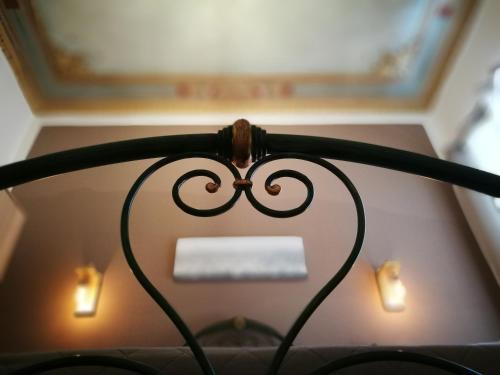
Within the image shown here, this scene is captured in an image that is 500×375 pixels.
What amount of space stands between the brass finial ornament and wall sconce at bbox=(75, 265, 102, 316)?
1867 millimetres

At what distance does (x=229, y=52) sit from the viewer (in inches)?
130

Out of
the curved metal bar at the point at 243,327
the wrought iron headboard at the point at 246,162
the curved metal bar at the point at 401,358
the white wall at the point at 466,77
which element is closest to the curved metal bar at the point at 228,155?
the wrought iron headboard at the point at 246,162

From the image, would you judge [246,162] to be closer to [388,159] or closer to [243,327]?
[388,159]

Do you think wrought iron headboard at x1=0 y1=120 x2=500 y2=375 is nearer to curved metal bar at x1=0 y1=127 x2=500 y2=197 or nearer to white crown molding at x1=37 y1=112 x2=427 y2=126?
curved metal bar at x1=0 y1=127 x2=500 y2=197

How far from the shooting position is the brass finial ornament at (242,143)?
81 centimetres

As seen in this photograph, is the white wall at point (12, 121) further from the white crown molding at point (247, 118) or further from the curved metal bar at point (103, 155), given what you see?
the curved metal bar at point (103, 155)

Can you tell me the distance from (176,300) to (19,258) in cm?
108

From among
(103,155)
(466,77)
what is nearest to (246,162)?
(103,155)

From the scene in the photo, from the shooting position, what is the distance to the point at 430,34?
10.5ft

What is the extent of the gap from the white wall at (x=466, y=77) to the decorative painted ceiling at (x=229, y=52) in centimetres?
11

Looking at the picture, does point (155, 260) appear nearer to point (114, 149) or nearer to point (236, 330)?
point (236, 330)

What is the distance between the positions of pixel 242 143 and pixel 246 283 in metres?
1.77

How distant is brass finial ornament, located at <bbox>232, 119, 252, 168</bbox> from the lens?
813 millimetres

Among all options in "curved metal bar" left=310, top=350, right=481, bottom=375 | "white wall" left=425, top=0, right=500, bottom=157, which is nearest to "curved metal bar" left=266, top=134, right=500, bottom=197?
"curved metal bar" left=310, top=350, right=481, bottom=375
